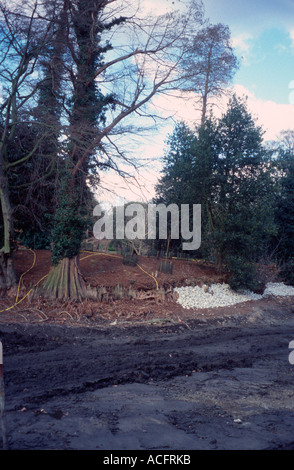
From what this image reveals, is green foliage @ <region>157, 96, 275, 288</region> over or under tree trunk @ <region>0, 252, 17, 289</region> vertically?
over

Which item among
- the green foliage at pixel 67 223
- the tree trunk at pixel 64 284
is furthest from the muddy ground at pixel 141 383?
the green foliage at pixel 67 223

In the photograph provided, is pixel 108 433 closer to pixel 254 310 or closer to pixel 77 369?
pixel 77 369

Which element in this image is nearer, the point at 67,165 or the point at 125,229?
the point at 67,165

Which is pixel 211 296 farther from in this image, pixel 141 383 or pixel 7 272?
pixel 141 383

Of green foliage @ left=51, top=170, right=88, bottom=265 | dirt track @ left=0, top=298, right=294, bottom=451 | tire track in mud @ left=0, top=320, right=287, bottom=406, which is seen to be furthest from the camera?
green foliage @ left=51, top=170, right=88, bottom=265

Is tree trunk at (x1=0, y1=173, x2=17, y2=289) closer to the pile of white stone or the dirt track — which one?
the dirt track

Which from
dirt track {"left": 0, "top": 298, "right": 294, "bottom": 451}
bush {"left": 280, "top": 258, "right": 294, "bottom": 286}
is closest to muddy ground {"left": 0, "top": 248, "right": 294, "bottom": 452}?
dirt track {"left": 0, "top": 298, "right": 294, "bottom": 451}

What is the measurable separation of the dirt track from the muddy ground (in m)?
0.02

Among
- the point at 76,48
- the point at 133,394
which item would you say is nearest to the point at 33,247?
Result: the point at 76,48

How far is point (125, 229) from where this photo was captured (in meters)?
18.4

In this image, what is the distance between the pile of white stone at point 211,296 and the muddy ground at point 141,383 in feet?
Answer: 6.02

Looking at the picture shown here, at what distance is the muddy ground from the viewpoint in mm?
4002

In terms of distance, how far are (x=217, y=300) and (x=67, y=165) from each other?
6.66m

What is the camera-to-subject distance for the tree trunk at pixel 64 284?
1152cm
